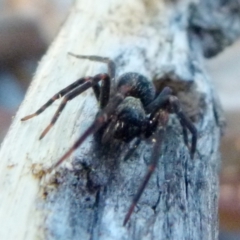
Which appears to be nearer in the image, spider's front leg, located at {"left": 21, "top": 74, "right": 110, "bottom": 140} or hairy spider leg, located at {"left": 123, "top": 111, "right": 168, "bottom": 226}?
hairy spider leg, located at {"left": 123, "top": 111, "right": 168, "bottom": 226}

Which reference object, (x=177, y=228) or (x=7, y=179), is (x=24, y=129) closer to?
(x=7, y=179)

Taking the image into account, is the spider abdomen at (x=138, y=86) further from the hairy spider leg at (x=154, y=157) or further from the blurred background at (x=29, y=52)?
the blurred background at (x=29, y=52)

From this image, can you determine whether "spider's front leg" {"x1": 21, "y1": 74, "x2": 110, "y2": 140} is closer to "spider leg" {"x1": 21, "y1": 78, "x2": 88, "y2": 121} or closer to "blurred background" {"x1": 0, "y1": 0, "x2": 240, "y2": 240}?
"spider leg" {"x1": 21, "y1": 78, "x2": 88, "y2": 121}

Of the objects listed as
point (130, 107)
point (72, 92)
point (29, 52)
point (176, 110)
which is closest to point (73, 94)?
point (72, 92)

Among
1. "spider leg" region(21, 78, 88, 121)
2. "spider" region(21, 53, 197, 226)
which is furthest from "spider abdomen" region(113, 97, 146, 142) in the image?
"spider leg" region(21, 78, 88, 121)

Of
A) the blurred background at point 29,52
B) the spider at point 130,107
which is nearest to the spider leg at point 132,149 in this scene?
the spider at point 130,107

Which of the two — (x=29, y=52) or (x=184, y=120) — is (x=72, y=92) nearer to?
(x=184, y=120)

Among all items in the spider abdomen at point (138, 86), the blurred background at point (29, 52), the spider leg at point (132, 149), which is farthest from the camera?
the blurred background at point (29, 52)

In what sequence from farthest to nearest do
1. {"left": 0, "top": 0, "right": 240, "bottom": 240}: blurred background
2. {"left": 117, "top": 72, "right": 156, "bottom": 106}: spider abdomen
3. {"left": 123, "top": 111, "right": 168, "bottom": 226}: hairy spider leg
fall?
1. {"left": 0, "top": 0, "right": 240, "bottom": 240}: blurred background
2. {"left": 117, "top": 72, "right": 156, "bottom": 106}: spider abdomen
3. {"left": 123, "top": 111, "right": 168, "bottom": 226}: hairy spider leg
